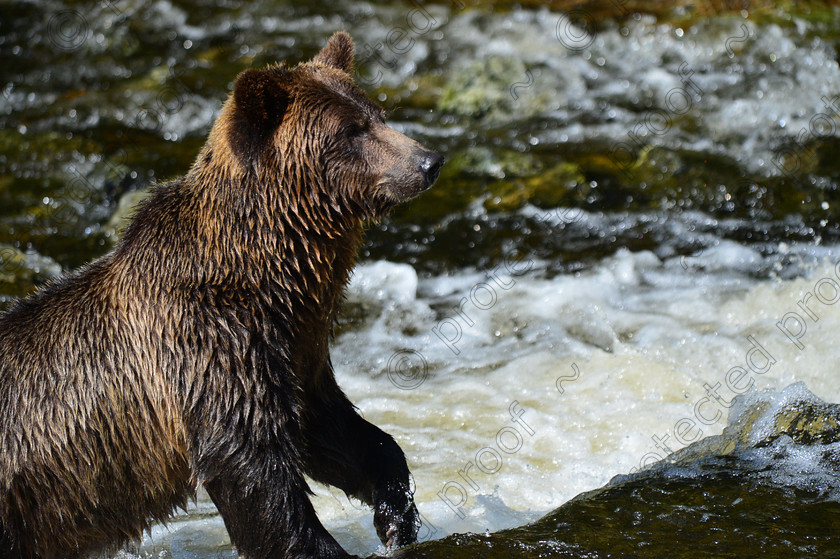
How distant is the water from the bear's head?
6.47 feet

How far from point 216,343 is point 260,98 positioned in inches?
48.7

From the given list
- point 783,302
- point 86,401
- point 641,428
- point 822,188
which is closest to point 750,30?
point 822,188

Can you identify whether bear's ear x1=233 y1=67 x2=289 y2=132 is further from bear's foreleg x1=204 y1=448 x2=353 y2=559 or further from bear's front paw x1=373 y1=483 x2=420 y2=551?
bear's front paw x1=373 y1=483 x2=420 y2=551

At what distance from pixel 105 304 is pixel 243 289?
775mm

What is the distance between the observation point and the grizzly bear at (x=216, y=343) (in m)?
4.66

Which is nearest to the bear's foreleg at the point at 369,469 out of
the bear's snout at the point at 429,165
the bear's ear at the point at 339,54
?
the bear's snout at the point at 429,165

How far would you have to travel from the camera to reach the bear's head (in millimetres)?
4848

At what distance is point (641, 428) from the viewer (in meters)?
6.80

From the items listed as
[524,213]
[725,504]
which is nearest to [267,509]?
[725,504]

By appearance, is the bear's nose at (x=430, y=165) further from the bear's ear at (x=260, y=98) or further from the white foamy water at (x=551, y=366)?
the white foamy water at (x=551, y=366)

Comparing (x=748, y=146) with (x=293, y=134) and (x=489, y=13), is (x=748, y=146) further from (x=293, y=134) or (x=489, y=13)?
(x=293, y=134)

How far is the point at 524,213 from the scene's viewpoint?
400 inches

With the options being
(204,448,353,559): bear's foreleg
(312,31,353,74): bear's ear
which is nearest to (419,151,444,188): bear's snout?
(312,31,353,74): bear's ear

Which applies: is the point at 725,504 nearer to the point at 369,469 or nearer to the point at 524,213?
the point at 369,469
